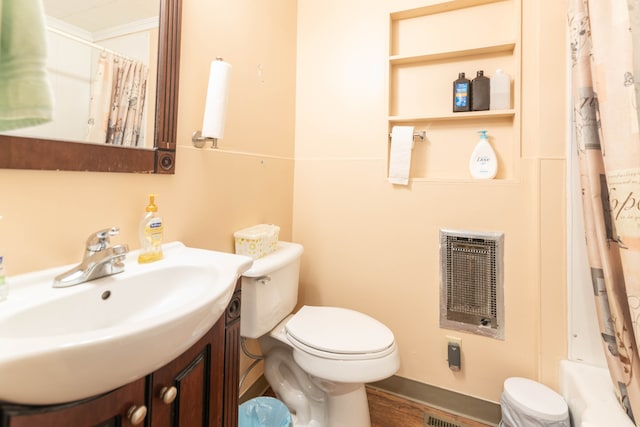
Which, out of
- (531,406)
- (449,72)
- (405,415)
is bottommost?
(405,415)

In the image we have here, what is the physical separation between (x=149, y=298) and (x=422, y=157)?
1357 mm

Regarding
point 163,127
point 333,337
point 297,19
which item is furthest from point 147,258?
point 297,19

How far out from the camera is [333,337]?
3.92 ft

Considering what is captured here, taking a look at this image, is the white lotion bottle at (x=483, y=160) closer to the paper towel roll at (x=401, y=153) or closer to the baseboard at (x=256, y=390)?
the paper towel roll at (x=401, y=153)

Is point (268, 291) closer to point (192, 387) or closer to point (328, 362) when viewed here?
point (328, 362)

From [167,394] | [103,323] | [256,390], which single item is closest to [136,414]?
[167,394]

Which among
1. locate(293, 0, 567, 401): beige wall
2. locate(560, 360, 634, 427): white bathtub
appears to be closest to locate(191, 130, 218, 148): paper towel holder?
locate(293, 0, 567, 401): beige wall

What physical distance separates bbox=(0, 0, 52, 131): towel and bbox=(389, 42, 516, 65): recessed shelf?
4.70 ft

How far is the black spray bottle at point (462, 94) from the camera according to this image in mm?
1438

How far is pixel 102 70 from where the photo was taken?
0.83 metres

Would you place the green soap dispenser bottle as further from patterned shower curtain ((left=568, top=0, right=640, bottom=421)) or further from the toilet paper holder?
patterned shower curtain ((left=568, top=0, right=640, bottom=421))

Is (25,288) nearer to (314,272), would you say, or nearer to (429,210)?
(314,272)

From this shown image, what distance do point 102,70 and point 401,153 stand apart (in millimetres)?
1236

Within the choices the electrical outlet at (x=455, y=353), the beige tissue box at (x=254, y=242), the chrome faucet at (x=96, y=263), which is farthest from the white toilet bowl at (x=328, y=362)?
the chrome faucet at (x=96, y=263)
